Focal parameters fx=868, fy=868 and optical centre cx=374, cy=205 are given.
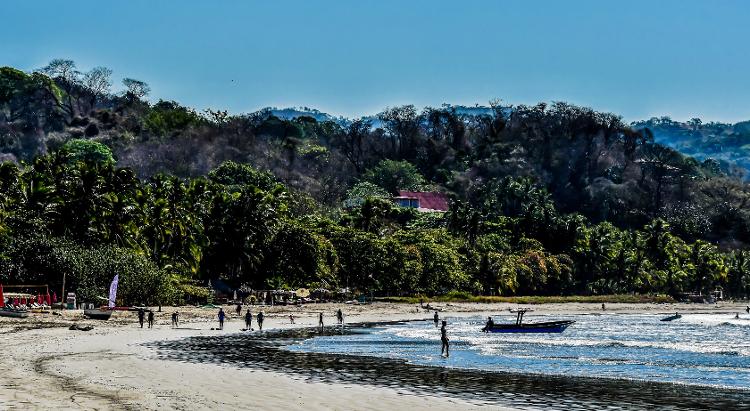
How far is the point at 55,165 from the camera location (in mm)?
79062

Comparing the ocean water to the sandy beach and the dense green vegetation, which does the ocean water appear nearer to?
the sandy beach

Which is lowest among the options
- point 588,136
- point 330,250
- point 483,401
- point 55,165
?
point 483,401

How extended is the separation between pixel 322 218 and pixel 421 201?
6363 cm

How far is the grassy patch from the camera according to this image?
108250mm

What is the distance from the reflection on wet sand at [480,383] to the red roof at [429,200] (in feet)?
445

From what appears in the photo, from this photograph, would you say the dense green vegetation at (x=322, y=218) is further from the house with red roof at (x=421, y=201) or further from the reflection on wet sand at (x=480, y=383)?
the reflection on wet sand at (x=480, y=383)

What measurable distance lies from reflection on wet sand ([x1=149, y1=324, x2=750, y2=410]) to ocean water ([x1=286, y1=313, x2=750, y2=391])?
227 cm

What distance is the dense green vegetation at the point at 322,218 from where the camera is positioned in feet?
251

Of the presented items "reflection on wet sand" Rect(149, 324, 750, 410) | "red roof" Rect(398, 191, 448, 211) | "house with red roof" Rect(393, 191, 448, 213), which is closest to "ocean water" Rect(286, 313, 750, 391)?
"reflection on wet sand" Rect(149, 324, 750, 410)

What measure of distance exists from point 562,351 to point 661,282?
95.7 m

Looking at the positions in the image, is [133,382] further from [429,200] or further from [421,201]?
[429,200]

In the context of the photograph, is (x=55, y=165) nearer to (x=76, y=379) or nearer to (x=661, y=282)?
(x=76, y=379)

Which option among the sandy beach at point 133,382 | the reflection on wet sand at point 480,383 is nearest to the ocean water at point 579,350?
the reflection on wet sand at point 480,383

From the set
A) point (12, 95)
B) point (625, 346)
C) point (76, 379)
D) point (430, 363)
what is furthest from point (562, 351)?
point (12, 95)
